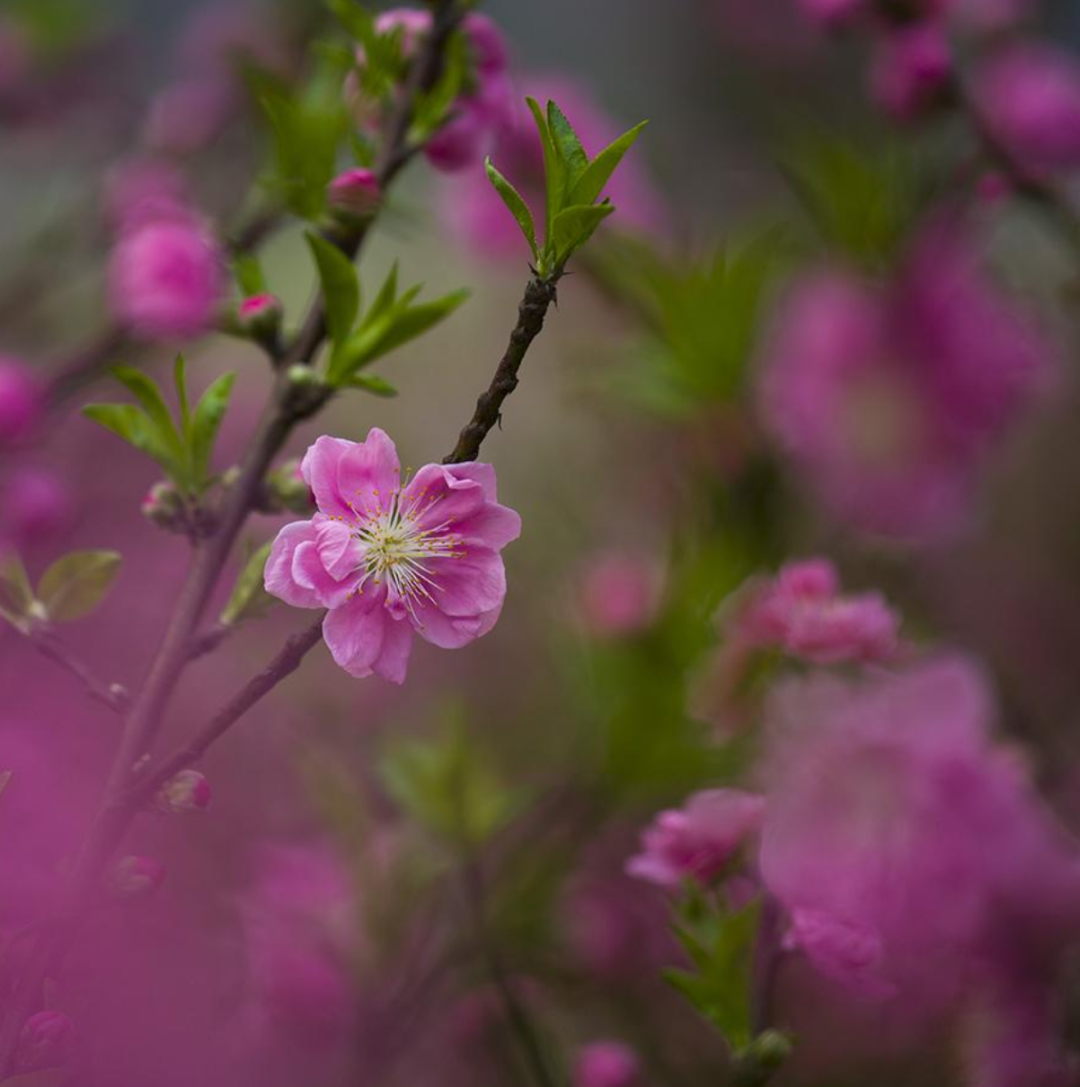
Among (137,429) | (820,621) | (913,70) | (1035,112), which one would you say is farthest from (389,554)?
(1035,112)

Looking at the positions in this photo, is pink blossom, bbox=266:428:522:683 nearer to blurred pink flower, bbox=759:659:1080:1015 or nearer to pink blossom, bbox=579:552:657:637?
blurred pink flower, bbox=759:659:1080:1015

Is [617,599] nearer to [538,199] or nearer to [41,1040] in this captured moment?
[538,199]

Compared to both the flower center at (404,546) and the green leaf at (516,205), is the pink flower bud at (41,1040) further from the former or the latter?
the green leaf at (516,205)

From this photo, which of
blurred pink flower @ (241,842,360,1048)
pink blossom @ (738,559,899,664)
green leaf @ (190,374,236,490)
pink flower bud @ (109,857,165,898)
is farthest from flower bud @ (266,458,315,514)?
blurred pink flower @ (241,842,360,1048)

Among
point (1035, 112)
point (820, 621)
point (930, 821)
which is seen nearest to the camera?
point (820, 621)

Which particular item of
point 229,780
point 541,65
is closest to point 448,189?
point 229,780

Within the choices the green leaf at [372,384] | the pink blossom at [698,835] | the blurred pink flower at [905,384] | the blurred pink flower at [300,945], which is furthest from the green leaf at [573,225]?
the blurred pink flower at [905,384]
